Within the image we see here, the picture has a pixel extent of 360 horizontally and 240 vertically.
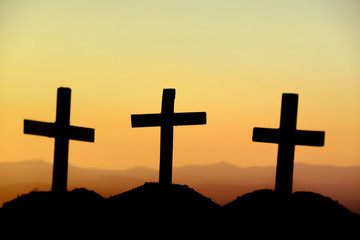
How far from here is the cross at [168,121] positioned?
623 inches

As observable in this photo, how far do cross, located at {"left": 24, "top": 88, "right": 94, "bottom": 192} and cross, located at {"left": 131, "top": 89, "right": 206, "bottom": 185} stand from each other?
1.75 m

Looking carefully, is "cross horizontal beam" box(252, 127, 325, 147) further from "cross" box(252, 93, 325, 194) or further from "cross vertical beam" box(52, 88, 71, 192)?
"cross vertical beam" box(52, 88, 71, 192)

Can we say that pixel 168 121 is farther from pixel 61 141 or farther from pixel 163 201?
pixel 61 141

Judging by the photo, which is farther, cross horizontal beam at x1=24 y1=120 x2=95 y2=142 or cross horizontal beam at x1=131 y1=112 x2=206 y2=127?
cross horizontal beam at x1=24 y1=120 x2=95 y2=142

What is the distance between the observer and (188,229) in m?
14.0

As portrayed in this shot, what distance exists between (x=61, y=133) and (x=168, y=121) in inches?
122

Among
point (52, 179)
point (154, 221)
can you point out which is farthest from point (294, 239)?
point (52, 179)

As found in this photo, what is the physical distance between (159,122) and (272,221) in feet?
14.3

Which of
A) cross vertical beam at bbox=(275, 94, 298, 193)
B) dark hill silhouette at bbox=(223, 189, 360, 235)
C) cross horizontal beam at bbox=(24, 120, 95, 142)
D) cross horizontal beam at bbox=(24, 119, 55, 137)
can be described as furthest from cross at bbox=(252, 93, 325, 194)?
cross horizontal beam at bbox=(24, 119, 55, 137)

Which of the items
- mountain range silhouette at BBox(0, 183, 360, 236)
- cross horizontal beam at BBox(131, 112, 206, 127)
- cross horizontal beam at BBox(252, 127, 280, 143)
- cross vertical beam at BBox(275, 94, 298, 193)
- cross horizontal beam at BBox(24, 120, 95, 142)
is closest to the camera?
mountain range silhouette at BBox(0, 183, 360, 236)

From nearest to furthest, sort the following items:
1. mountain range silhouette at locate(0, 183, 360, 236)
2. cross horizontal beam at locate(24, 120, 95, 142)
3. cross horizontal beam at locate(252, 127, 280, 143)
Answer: mountain range silhouette at locate(0, 183, 360, 236) < cross horizontal beam at locate(252, 127, 280, 143) < cross horizontal beam at locate(24, 120, 95, 142)

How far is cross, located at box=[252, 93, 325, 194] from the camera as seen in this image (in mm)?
14422

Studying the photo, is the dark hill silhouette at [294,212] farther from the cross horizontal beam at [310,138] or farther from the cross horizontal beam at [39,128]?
the cross horizontal beam at [39,128]

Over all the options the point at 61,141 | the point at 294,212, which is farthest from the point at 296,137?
the point at 61,141
